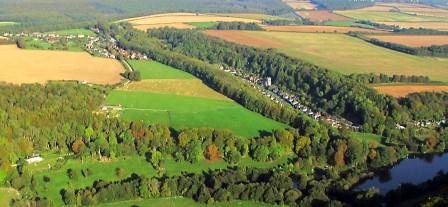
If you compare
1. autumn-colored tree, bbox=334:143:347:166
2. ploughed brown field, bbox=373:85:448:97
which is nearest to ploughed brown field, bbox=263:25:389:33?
ploughed brown field, bbox=373:85:448:97

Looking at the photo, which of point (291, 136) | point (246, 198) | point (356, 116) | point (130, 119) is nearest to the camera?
point (246, 198)

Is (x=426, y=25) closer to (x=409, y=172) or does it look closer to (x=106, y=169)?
(x=409, y=172)

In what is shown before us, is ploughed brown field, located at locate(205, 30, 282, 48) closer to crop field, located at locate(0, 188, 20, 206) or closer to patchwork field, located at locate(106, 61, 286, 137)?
patchwork field, located at locate(106, 61, 286, 137)

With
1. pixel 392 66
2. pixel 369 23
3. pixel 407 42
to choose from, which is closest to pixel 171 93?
pixel 392 66

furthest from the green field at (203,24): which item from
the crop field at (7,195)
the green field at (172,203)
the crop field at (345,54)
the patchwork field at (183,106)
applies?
the green field at (172,203)

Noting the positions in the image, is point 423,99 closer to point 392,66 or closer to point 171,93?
point 392,66

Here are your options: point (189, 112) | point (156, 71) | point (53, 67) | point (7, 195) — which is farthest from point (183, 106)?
point (53, 67)
